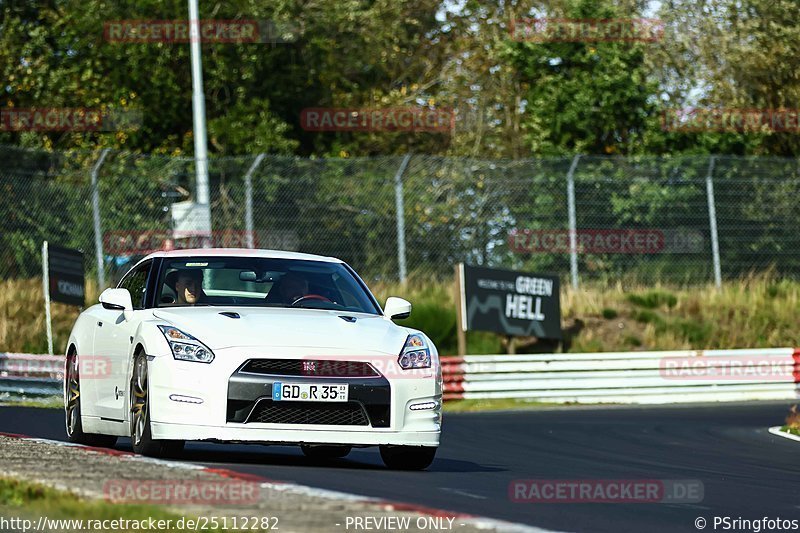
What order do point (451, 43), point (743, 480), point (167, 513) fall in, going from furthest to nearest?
1. point (451, 43)
2. point (743, 480)
3. point (167, 513)

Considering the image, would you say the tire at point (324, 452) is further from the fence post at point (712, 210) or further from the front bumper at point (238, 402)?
the fence post at point (712, 210)

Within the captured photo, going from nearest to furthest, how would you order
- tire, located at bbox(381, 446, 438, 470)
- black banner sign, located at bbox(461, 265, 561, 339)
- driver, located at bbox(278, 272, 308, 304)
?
tire, located at bbox(381, 446, 438, 470) < driver, located at bbox(278, 272, 308, 304) < black banner sign, located at bbox(461, 265, 561, 339)

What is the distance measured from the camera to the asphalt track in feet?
27.8

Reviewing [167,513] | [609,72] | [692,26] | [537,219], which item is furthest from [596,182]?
[167,513]

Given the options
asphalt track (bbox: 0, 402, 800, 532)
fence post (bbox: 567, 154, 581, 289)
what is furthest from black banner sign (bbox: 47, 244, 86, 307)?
fence post (bbox: 567, 154, 581, 289)

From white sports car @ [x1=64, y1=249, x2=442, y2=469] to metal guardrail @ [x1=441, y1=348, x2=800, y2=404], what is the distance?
12707mm

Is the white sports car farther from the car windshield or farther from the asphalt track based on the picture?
the asphalt track

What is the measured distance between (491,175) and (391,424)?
690 inches

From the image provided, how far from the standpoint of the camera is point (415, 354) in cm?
1033

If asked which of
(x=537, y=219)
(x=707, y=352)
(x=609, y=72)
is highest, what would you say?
(x=609, y=72)

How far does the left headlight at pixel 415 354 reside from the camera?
10203 mm

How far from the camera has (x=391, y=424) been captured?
10039 mm

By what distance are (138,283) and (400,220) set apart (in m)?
15.1

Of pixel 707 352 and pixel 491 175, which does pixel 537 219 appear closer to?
pixel 491 175
